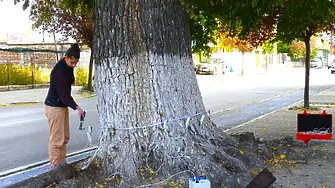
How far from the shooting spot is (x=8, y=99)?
19000 millimetres

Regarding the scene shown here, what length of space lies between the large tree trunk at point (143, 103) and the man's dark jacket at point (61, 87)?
1.42 ft

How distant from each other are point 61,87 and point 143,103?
3.71ft

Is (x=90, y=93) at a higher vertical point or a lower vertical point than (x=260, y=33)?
lower

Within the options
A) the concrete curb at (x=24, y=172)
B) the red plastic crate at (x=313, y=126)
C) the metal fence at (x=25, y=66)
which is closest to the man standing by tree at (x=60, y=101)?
the concrete curb at (x=24, y=172)

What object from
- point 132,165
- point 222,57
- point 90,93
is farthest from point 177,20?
point 222,57

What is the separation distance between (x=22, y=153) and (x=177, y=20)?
4.25m

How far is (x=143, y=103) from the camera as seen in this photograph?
17.8 feet

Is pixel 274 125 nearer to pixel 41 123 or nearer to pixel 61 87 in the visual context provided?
pixel 41 123

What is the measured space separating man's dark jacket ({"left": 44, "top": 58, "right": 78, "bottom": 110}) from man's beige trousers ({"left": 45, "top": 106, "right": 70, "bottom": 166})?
9 cm

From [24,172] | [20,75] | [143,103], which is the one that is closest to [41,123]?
[24,172]

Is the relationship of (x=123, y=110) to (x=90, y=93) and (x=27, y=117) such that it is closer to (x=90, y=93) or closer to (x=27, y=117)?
(x=27, y=117)

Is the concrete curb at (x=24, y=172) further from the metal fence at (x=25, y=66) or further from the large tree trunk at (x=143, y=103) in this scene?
the metal fence at (x=25, y=66)

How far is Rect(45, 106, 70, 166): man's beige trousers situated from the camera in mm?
5941

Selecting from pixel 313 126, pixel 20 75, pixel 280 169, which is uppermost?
pixel 20 75
